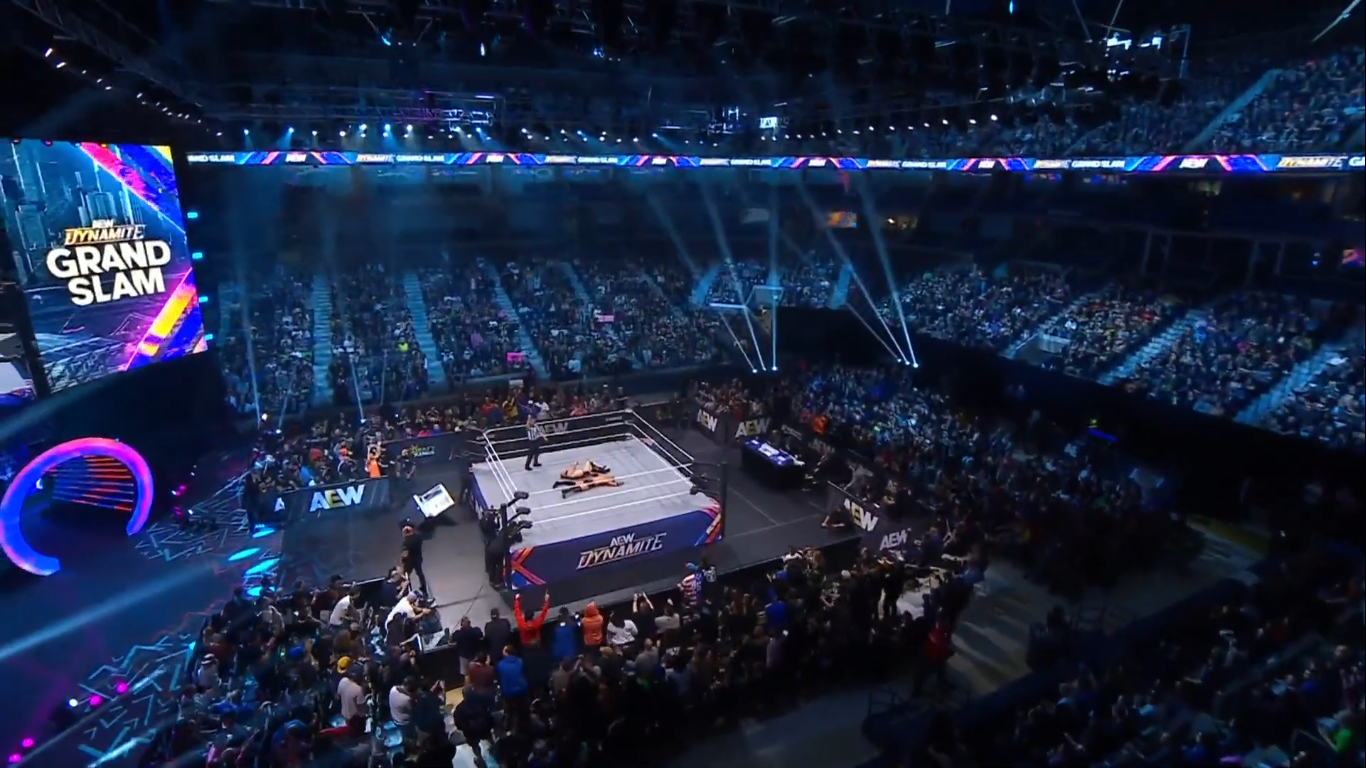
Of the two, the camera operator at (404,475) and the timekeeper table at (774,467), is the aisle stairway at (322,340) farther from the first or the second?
the timekeeper table at (774,467)

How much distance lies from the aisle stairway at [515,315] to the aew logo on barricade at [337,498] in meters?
6.91

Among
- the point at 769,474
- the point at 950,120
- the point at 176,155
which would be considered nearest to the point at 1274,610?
the point at 769,474

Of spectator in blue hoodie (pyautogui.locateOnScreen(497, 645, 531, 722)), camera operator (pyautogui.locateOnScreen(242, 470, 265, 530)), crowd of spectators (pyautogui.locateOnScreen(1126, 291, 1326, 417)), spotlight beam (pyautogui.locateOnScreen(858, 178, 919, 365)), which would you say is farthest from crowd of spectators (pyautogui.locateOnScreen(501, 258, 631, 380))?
spectator in blue hoodie (pyautogui.locateOnScreen(497, 645, 531, 722))

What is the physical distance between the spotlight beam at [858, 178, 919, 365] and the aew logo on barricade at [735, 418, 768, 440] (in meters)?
5.10

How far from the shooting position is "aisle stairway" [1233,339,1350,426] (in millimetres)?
11336

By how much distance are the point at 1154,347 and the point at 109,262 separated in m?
17.3

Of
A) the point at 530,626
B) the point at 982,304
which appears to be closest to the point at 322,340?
the point at 530,626

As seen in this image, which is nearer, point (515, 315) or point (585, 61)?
point (515, 315)

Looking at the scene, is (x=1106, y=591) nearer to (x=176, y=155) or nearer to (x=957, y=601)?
(x=957, y=601)

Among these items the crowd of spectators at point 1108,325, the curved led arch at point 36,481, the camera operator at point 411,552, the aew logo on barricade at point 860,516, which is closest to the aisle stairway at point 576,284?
the crowd of spectators at point 1108,325

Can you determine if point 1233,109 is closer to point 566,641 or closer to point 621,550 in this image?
point 621,550

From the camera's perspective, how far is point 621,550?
939 centimetres

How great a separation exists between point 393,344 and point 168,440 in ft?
19.7

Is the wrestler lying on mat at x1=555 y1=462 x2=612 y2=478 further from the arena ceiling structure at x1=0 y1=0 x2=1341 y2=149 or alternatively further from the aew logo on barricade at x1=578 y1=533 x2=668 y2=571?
the arena ceiling structure at x1=0 y1=0 x2=1341 y2=149
